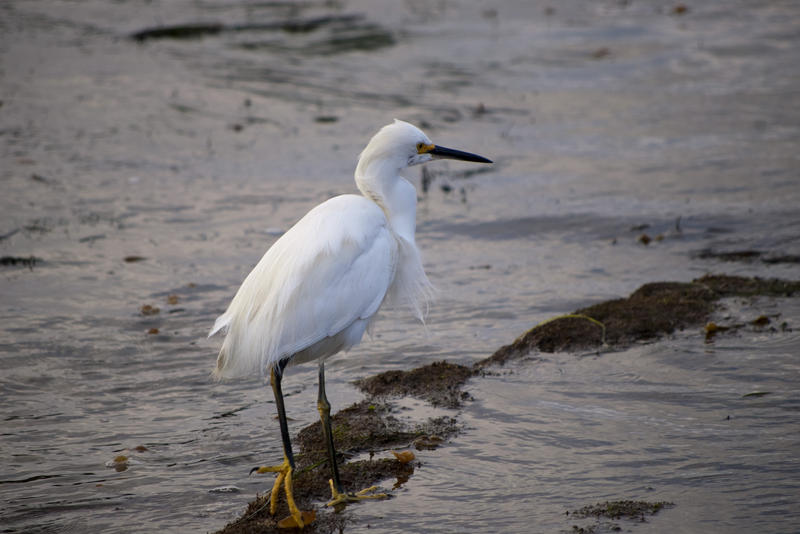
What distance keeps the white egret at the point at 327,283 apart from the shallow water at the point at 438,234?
1.93 ft

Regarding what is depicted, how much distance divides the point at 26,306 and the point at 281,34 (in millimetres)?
10017

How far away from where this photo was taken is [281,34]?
15.0 meters

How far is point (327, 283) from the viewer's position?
3.82 metres

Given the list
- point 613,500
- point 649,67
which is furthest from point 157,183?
point 649,67

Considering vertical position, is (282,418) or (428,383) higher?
(282,418)

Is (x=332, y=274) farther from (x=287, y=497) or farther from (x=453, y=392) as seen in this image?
(x=453, y=392)

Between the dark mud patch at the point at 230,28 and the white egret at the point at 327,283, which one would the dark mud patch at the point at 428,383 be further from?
the dark mud patch at the point at 230,28

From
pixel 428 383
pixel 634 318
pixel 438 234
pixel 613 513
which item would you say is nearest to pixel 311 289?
pixel 428 383

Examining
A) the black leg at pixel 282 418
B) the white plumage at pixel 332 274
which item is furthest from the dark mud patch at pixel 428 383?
the black leg at pixel 282 418

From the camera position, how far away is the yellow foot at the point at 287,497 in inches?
137

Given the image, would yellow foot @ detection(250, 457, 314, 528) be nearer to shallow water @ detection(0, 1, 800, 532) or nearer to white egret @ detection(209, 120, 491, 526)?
white egret @ detection(209, 120, 491, 526)

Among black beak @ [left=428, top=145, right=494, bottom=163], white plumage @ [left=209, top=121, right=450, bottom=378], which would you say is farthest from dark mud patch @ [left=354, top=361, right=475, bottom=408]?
black beak @ [left=428, top=145, right=494, bottom=163]

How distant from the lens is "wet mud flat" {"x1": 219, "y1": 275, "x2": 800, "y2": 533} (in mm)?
3561

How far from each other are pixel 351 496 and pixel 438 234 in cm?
406
